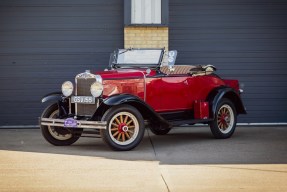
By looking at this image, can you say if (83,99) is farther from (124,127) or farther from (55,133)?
(124,127)

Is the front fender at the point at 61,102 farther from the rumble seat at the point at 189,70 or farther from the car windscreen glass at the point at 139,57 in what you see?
the rumble seat at the point at 189,70

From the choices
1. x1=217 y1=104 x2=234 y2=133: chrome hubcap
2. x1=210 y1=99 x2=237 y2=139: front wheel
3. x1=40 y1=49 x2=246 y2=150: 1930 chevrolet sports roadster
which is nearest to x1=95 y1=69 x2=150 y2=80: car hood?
x1=40 y1=49 x2=246 y2=150: 1930 chevrolet sports roadster

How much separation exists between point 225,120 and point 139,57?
6.31ft

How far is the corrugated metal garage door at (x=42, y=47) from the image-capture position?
13.4 metres

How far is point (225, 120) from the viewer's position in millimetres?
11641

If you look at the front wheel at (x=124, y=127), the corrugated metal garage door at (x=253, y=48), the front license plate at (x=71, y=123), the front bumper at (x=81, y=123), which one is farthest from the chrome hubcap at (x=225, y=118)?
the front license plate at (x=71, y=123)

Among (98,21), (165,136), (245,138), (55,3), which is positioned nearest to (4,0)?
(55,3)

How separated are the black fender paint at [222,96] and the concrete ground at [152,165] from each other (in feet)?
1.71

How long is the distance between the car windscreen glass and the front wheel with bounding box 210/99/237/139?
140 centimetres

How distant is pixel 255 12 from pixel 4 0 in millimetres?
5245

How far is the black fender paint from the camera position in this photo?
11.2 m

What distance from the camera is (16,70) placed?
13461 mm

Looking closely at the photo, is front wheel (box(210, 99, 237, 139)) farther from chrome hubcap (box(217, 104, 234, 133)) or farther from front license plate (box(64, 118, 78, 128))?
front license plate (box(64, 118, 78, 128))

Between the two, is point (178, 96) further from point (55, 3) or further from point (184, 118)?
point (55, 3)
